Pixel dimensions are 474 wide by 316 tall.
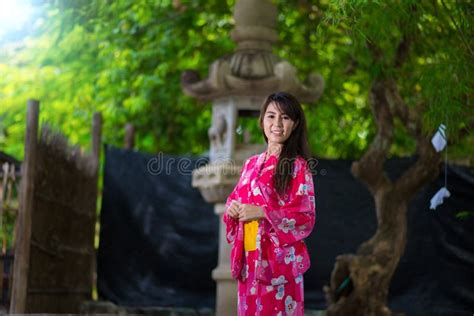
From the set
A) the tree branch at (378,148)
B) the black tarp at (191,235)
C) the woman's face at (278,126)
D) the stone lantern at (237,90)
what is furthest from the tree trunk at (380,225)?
the woman's face at (278,126)

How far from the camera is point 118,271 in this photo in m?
8.49

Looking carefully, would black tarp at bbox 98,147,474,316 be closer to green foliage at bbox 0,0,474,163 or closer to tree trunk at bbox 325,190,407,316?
green foliage at bbox 0,0,474,163

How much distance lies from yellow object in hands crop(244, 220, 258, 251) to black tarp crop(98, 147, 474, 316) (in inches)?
164

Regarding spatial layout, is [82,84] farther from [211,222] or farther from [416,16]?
[416,16]

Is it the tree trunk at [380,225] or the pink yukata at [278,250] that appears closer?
the pink yukata at [278,250]

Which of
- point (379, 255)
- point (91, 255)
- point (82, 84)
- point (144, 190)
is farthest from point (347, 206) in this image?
point (82, 84)

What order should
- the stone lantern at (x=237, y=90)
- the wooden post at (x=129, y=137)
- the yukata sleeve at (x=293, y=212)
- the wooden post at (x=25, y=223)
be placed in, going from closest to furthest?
the yukata sleeve at (x=293, y=212) → the wooden post at (x=25, y=223) → the stone lantern at (x=237, y=90) → the wooden post at (x=129, y=137)

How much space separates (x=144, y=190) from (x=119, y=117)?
207 cm

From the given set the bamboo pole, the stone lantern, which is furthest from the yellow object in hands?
the bamboo pole

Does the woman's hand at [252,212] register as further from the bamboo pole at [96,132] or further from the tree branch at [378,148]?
the bamboo pole at [96,132]

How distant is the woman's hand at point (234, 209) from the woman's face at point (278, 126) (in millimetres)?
359

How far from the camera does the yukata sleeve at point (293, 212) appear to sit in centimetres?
353

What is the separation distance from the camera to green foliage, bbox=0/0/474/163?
8039mm

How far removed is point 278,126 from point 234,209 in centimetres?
46
